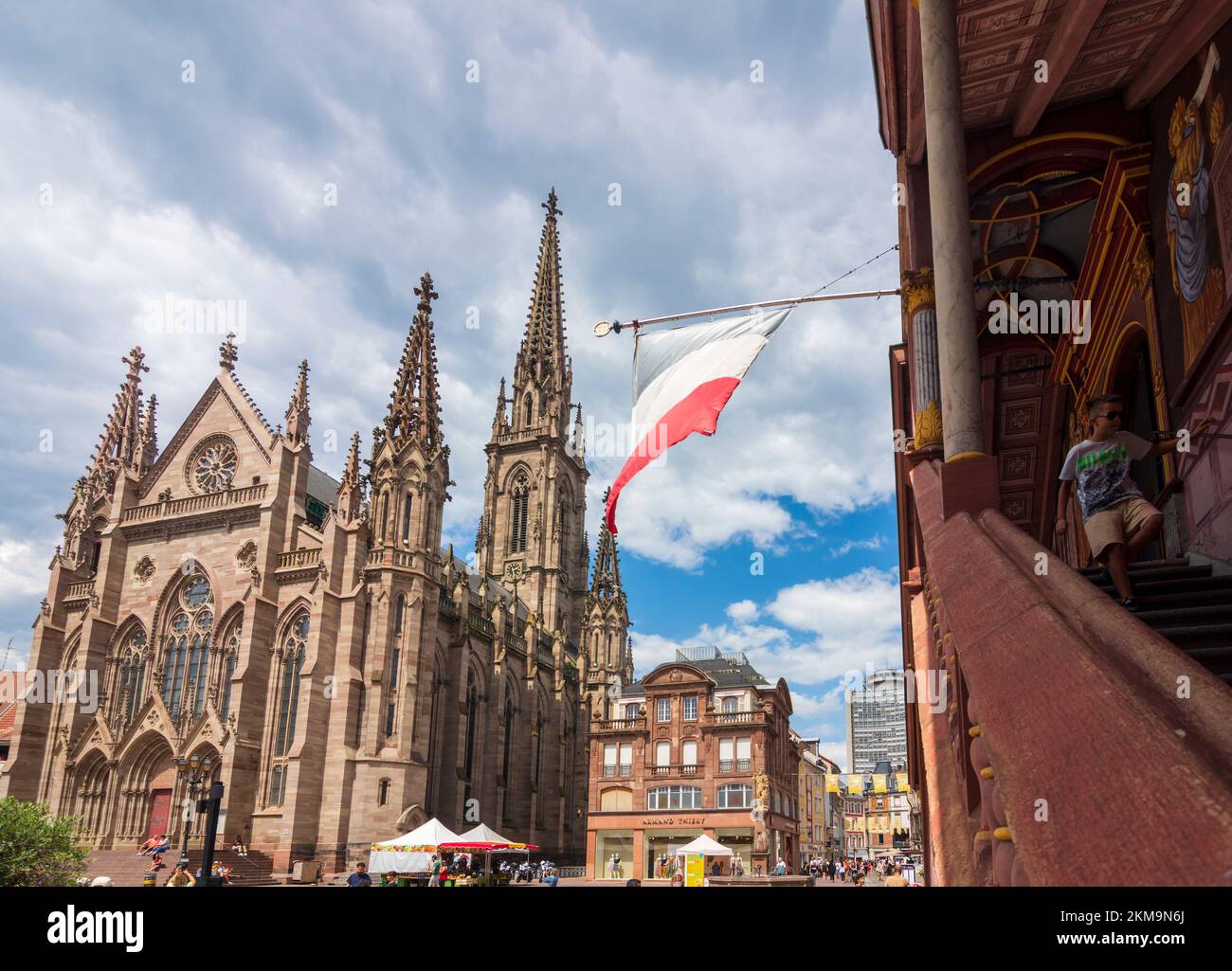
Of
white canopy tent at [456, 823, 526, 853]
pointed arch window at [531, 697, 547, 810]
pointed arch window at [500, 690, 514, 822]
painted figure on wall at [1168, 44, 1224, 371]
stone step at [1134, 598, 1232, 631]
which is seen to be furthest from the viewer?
pointed arch window at [531, 697, 547, 810]

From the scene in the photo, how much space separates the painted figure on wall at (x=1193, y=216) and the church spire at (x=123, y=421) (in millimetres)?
53846

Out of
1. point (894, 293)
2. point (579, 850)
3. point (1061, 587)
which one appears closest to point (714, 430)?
point (894, 293)

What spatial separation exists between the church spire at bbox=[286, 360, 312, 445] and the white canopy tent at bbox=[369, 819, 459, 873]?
20.6m

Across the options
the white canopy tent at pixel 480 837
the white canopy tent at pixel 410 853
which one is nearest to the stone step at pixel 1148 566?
the white canopy tent at pixel 410 853

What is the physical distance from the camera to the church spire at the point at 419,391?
144 feet

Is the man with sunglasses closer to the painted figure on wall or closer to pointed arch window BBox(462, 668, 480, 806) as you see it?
the painted figure on wall

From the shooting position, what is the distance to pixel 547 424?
7625 cm

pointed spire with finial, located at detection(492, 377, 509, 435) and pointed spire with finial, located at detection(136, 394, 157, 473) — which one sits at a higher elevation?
pointed spire with finial, located at detection(492, 377, 509, 435)

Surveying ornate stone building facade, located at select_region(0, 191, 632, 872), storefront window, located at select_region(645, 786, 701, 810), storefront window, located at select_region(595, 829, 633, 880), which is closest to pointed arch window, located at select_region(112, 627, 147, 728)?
ornate stone building facade, located at select_region(0, 191, 632, 872)

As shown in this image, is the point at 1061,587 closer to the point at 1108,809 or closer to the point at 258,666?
the point at 1108,809

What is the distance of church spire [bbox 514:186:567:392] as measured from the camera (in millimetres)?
79688

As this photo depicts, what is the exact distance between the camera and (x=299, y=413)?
145 feet

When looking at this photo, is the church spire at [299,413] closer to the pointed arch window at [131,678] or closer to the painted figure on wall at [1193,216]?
the pointed arch window at [131,678]
